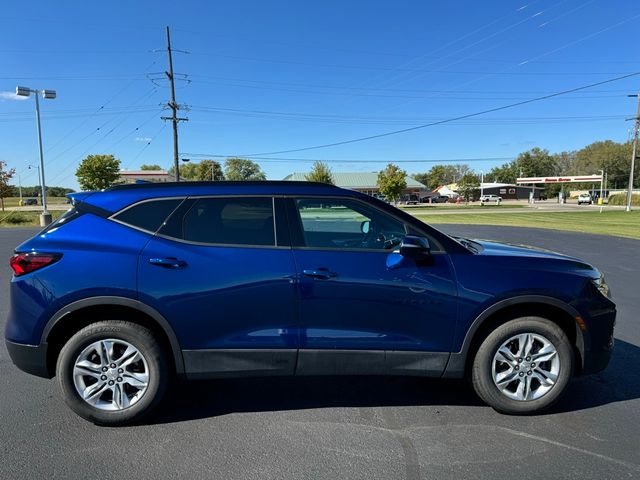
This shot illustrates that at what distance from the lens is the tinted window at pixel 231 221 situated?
3.23 meters

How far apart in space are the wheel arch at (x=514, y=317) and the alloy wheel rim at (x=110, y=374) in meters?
2.30

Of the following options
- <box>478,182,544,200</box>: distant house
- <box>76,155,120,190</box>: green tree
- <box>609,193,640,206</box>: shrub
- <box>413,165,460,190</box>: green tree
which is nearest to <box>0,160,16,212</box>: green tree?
<box>76,155,120,190</box>: green tree

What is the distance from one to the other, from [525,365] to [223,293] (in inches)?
A: 92.0

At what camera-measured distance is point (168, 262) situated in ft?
10.1

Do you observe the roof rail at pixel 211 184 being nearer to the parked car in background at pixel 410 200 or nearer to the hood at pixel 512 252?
the hood at pixel 512 252

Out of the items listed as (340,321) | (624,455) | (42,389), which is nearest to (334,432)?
(340,321)

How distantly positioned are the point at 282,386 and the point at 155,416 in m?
1.09

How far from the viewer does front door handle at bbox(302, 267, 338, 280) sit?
311cm

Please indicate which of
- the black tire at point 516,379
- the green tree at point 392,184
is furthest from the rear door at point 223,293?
the green tree at point 392,184

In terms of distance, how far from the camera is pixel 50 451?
2.87 metres

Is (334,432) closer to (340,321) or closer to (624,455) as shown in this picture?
(340,321)

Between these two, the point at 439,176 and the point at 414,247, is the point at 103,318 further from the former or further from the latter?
the point at 439,176

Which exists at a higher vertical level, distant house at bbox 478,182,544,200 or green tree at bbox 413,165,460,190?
green tree at bbox 413,165,460,190

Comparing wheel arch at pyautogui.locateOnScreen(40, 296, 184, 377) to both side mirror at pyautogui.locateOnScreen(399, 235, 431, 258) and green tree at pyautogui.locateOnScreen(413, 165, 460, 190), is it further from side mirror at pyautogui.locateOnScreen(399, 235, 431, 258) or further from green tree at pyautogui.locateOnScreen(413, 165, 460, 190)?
green tree at pyautogui.locateOnScreen(413, 165, 460, 190)
